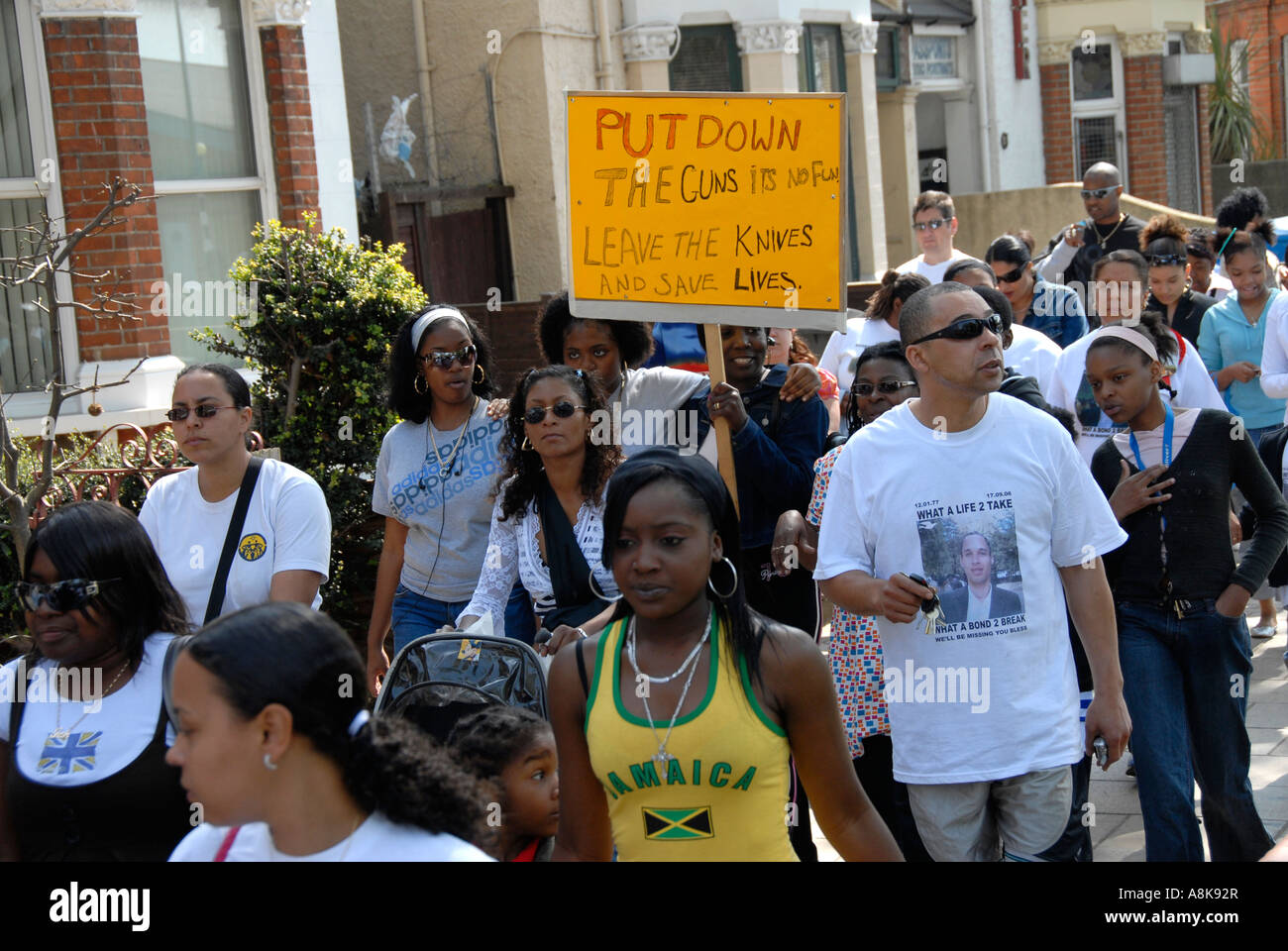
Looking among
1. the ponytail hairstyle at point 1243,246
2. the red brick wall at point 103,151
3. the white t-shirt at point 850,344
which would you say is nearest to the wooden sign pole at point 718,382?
the white t-shirt at point 850,344

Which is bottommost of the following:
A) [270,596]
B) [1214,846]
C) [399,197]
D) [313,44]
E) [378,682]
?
[1214,846]

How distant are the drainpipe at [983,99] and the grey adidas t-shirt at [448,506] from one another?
16.0 meters

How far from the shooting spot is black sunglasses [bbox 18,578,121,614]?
11.8 feet

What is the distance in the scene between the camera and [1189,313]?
8.28 m

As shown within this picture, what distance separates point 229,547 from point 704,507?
1971 millimetres

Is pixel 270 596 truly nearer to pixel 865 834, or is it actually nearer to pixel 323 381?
pixel 865 834

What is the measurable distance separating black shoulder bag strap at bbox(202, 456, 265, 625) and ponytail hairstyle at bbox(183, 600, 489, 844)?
6.35ft

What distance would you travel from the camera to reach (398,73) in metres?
13.9

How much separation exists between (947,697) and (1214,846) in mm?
1519

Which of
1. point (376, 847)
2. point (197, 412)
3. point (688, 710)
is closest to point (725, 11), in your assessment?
point (197, 412)

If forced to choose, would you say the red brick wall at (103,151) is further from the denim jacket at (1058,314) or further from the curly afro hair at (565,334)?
the denim jacket at (1058,314)

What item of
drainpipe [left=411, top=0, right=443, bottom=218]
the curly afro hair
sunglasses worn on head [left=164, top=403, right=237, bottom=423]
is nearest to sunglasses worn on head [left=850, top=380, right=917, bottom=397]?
the curly afro hair
